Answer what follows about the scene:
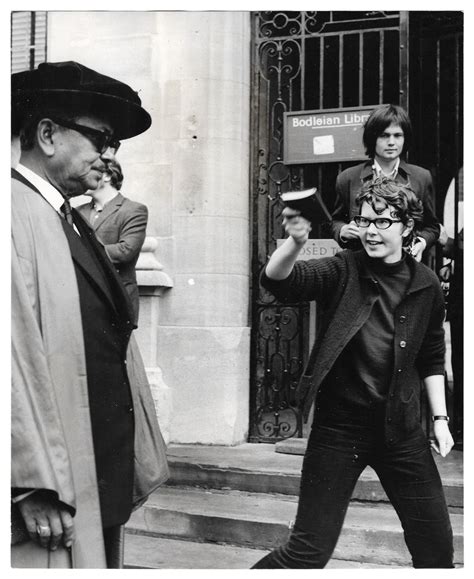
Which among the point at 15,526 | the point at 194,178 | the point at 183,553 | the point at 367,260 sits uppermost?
→ the point at 194,178

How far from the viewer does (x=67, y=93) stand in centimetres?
302

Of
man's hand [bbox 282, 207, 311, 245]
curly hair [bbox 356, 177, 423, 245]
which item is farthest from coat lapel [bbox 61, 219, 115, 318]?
curly hair [bbox 356, 177, 423, 245]

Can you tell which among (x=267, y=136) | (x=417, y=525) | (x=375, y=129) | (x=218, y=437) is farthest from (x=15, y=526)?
(x=267, y=136)

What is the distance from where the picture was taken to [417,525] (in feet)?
11.3

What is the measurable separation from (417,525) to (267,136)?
4116 millimetres

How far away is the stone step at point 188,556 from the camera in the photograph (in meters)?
4.80

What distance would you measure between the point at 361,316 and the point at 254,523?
7.01ft

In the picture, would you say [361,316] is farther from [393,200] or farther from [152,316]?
[152,316]

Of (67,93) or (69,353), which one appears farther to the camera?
(67,93)

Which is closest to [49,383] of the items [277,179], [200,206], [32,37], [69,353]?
Result: [69,353]

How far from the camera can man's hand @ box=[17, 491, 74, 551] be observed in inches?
101

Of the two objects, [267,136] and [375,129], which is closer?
[375,129]
